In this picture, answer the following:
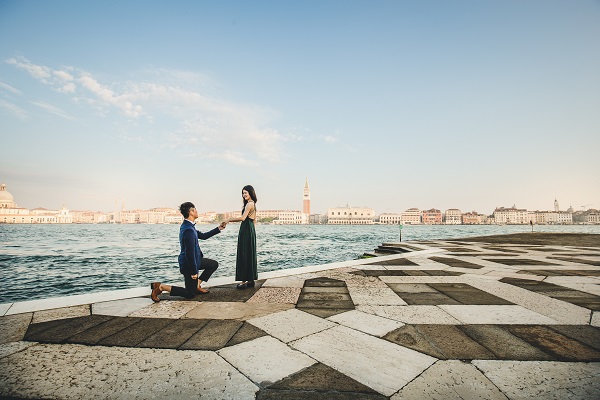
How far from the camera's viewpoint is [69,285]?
10.9 m

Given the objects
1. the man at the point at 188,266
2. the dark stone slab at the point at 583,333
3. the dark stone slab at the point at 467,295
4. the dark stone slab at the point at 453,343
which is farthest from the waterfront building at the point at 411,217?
the dark stone slab at the point at 453,343

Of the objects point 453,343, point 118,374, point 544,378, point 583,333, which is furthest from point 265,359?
point 583,333

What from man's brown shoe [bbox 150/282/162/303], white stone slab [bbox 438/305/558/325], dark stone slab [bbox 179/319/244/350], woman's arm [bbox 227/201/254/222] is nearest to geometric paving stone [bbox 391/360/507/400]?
white stone slab [bbox 438/305/558/325]

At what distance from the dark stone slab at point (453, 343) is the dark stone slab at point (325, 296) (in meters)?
1.34

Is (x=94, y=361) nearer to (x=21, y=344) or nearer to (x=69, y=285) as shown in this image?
(x=21, y=344)

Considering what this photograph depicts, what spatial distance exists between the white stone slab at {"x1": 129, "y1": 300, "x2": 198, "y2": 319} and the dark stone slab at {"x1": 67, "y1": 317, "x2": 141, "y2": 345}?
0.21 m

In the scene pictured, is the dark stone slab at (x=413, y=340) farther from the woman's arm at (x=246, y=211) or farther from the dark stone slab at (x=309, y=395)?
the woman's arm at (x=246, y=211)

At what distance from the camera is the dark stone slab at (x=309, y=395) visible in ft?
5.53

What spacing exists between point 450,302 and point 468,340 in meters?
1.41

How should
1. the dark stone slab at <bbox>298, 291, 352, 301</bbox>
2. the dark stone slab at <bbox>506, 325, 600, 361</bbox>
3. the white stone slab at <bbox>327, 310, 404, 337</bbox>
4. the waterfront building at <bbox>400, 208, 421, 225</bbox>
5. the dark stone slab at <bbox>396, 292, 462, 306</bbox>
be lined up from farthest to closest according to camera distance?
the waterfront building at <bbox>400, 208, 421, 225</bbox> → the dark stone slab at <bbox>298, 291, 352, 301</bbox> → the dark stone slab at <bbox>396, 292, 462, 306</bbox> → the white stone slab at <bbox>327, 310, 404, 337</bbox> → the dark stone slab at <bbox>506, 325, 600, 361</bbox>

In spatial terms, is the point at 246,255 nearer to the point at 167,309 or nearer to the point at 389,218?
the point at 167,309

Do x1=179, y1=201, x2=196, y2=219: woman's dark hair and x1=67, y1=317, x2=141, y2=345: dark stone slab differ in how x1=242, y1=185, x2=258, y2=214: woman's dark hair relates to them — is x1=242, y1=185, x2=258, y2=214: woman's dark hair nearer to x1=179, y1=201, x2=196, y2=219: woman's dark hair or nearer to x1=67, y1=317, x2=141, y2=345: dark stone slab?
x1=179, y1=201, x2=196, y2=219: woman's dark hair

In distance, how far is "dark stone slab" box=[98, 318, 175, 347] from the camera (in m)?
2.53

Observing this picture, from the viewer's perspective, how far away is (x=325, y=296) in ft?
13.7
